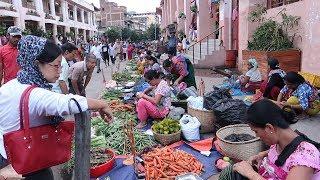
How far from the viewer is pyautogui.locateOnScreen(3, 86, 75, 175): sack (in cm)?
201

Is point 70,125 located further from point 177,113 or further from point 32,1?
point 32,1

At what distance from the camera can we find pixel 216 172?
415cm

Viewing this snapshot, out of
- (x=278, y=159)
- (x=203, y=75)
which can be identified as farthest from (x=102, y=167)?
(x=203, y=75)

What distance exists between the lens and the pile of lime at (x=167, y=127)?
5043mm

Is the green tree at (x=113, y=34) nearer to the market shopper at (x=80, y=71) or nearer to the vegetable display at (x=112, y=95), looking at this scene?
the vegetable display at (x=112, y=95)

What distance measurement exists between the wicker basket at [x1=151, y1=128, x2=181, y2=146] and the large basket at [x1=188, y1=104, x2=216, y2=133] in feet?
2.06

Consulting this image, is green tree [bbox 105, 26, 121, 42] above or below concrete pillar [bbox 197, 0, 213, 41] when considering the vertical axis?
above

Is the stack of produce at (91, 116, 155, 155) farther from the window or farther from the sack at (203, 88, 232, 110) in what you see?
the window

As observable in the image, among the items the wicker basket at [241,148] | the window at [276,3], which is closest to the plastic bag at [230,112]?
the wicker basket at [241,148]

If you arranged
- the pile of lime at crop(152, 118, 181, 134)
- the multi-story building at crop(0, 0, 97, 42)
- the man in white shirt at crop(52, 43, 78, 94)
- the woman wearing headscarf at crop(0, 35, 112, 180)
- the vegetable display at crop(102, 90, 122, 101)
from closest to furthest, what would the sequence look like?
the woman wearing headscarf at crop(0, 35, 112, 180) → the pile of lime at crop(152, 118, 181, 134) → the man in white shirt at crop(52, 43, 78, 94) → the vegetable display at crop(102, 90, 122, 101) → the multi-story building at crop(0, 0, 97, 42)

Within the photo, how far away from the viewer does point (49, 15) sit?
33.4 meters

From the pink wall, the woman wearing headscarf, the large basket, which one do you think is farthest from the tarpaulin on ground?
the pink wall

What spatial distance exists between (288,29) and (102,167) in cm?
718

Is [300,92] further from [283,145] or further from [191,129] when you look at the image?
[283,145]
